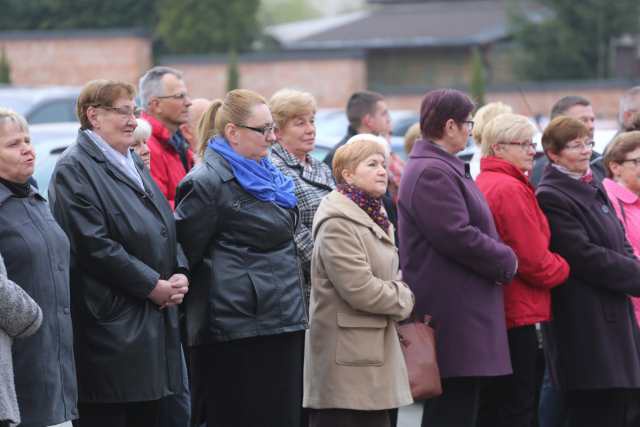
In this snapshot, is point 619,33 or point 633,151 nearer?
point 633,151

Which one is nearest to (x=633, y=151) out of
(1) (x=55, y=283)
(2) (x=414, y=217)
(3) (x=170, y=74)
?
(2) (x=414, y=217)

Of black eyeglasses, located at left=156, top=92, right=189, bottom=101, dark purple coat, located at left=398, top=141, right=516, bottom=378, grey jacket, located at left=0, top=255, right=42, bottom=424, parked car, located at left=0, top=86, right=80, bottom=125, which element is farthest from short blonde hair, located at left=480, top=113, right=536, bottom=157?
parked car, located at left=0, top=86, right=80, bottom=125

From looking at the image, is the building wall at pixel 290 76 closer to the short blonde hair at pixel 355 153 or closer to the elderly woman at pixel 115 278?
the short blonde hair at pixel 355 153

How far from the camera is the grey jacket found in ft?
15.4

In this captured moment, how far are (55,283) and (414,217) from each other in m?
2.01

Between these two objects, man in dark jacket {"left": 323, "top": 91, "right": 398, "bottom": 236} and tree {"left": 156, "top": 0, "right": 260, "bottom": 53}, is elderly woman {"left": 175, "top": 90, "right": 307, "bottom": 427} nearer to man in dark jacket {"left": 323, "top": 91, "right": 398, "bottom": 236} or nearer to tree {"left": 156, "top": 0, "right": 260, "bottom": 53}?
man in dark jacket {"left": 323, "top": 91, "right": 398, "bottom": 236}

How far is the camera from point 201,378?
6.04 meters

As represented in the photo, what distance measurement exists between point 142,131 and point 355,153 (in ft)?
4.38

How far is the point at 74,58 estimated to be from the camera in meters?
39.6

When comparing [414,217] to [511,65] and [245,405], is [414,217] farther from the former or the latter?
[511,65]

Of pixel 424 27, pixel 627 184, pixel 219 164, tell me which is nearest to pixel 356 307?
pixel 219 164

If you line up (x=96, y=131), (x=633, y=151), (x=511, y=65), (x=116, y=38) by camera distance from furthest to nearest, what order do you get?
(x=511, y=65) → (x=116, y=38) → (x=633, y=151) → (x=96, y=131)

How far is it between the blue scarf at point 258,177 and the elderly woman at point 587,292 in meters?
1.55

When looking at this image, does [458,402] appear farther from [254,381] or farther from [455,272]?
[254,381]
